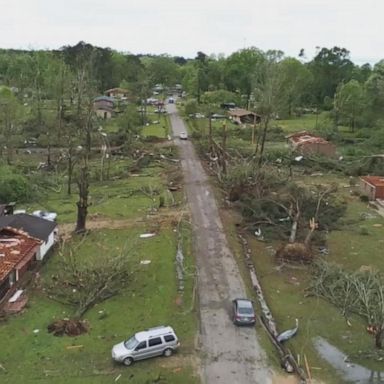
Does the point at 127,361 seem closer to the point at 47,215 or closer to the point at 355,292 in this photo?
the point at 355,292

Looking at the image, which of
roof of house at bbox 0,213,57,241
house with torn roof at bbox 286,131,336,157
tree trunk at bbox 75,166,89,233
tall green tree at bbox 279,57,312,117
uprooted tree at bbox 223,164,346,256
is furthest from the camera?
tall green tree at bbox 279,57,312,117

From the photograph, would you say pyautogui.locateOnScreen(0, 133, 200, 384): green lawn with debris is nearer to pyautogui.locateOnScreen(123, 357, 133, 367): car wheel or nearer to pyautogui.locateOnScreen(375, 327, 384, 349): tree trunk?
pyautogui.locateOnScreen(123, 357, 133, 367): car wheel

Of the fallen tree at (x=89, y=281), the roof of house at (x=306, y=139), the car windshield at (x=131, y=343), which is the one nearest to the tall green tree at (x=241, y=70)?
the roof of house at (x=306, y=139)

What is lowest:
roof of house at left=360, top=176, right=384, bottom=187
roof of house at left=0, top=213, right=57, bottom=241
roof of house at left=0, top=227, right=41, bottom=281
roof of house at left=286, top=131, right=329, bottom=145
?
roof of house at left=0, top=227, right=41, bottom=281

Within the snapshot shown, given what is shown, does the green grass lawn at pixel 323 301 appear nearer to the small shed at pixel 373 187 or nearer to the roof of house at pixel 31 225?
the small shed at pixel 373 187

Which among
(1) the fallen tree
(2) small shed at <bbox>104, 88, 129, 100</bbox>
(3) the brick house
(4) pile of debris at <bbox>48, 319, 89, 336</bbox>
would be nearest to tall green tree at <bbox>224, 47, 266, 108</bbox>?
(2) small shed at <bbox>104, 88, 129, 100</bbox>

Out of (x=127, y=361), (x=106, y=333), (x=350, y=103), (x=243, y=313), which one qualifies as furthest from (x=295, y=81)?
(x=127, y=361)

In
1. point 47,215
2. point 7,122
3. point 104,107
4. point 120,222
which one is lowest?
point 120,222
